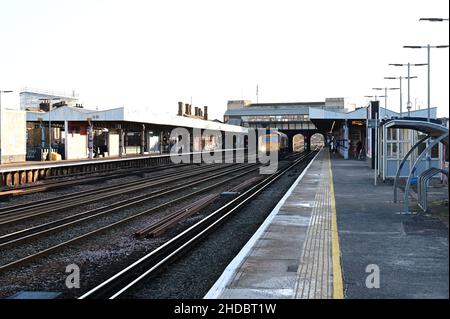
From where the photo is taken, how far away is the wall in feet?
126

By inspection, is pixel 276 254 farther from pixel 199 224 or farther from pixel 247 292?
pixel 199 224

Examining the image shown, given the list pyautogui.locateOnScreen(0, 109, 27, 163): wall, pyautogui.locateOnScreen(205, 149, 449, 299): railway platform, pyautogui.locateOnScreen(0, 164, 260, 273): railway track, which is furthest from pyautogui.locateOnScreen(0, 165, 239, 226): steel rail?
pyautogui.locateOnScreen(0, 109, 27, 163): wall

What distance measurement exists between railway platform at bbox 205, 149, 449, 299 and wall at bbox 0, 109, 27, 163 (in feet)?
97.4

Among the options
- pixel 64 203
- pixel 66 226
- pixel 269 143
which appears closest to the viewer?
pixel 66 226

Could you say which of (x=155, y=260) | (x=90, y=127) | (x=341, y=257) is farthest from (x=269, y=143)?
(x=341, y=257)

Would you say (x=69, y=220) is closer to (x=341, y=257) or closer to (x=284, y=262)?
(x=284, y=262)

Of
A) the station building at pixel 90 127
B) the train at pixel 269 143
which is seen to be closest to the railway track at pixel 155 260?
the station building at pixel 90 127

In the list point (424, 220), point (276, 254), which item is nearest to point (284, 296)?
point (276, 254)

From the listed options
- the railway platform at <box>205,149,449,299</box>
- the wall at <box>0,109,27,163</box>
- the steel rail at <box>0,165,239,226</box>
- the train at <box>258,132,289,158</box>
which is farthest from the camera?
the train at <box>258,132,289,158</box>

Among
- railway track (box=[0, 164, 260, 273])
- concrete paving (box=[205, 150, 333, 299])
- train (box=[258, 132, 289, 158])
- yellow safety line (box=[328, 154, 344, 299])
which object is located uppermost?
train (box=[258, 132, 289, 158])

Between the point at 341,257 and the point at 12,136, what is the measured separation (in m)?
35.9

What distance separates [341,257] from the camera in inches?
338

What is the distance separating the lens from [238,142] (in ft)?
291

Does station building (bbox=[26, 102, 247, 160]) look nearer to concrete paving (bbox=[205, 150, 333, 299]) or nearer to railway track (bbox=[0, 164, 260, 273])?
railway track (bbox=[0, 164, 260, 273])
